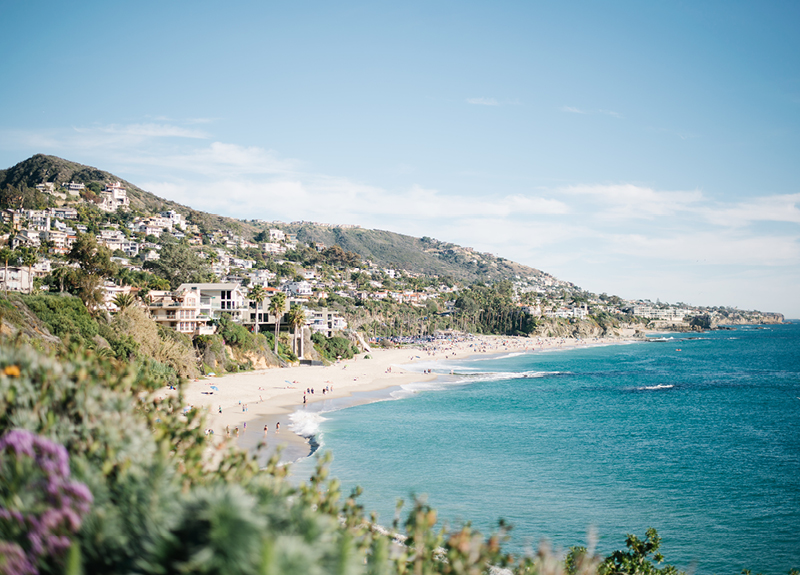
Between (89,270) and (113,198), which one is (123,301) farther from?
(113,198)

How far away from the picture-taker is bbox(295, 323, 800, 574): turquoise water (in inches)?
929

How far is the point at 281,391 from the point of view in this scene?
53281 mm

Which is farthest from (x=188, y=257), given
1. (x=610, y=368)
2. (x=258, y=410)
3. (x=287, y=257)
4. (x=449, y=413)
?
(x=287, y=257)

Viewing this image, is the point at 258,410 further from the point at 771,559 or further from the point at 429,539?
the point at 429,539

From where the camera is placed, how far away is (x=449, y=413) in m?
49.4

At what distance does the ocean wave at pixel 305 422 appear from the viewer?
38.4 meters

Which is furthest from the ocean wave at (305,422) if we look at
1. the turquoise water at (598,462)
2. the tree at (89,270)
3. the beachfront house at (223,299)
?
the beachfront house at (223,299)

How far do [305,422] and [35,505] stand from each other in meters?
36.3

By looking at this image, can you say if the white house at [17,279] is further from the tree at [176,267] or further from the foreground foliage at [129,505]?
the foreground foliage at [129,505]

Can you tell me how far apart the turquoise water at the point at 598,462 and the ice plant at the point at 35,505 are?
60.7ft

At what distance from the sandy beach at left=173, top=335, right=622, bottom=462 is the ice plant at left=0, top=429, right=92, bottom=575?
7391 mm

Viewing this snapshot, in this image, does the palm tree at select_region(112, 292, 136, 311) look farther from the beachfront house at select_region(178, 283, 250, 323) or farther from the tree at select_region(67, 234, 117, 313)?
the beachfront house at select_region(178, 283, 250, 323)

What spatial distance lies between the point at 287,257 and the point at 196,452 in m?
194

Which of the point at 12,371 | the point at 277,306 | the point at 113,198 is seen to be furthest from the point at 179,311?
the point at 113,198
